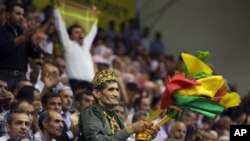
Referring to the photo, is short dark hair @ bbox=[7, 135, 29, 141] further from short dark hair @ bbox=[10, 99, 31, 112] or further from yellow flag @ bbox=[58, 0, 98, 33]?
yellow flag @ bbox=[58, 0, 98, 33]

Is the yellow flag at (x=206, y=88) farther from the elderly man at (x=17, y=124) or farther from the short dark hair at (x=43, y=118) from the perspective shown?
the short dark hair at (x=43, y=118)

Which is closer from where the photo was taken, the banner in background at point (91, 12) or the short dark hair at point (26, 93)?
the short dark hair at point (26, 93)

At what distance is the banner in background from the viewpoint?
11.9 meters

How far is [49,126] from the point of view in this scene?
7906 millimetres


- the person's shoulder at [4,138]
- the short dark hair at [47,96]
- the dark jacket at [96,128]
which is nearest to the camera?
the dark jacket at [96,128]

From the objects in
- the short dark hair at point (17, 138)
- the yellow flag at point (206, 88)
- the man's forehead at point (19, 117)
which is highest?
the man's forehead at point (19, 117)

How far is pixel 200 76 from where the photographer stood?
6809mm

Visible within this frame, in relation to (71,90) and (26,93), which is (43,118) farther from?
(71,90)

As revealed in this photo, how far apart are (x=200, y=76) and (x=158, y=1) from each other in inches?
390

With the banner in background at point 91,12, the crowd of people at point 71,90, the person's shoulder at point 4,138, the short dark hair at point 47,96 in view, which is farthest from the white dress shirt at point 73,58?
the person's shoulder at point 4,138

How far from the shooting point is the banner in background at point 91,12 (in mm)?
11930

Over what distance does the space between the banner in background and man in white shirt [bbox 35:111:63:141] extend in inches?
149

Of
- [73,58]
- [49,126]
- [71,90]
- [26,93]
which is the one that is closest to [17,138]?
[49,126]

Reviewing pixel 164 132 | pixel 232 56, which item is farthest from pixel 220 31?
pixel 164 132
